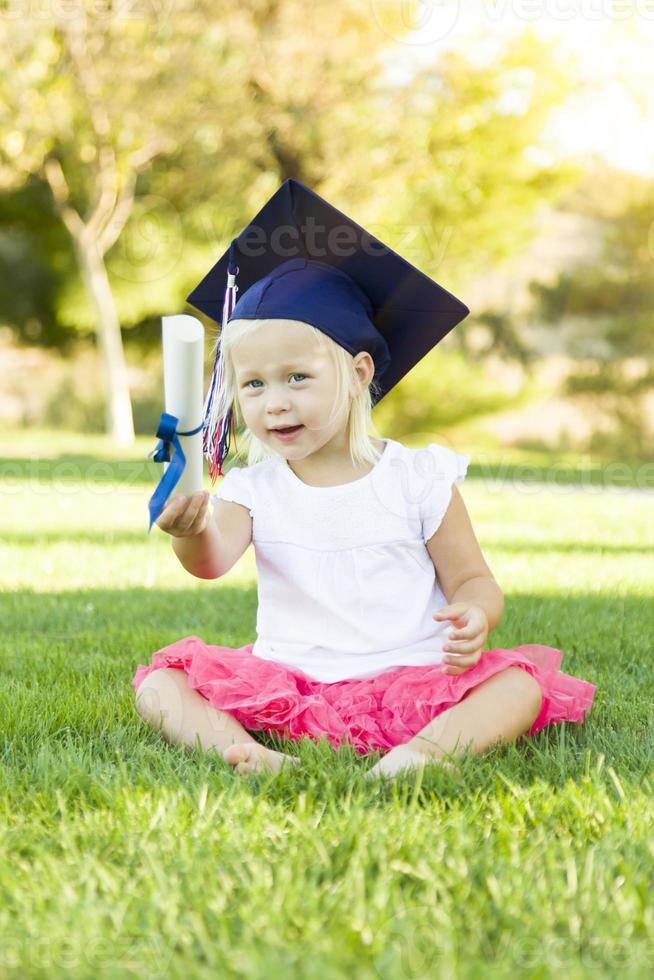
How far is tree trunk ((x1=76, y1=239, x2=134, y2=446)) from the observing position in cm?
1387

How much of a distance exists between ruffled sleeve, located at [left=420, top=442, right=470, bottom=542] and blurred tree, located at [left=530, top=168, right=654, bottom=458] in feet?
41.3

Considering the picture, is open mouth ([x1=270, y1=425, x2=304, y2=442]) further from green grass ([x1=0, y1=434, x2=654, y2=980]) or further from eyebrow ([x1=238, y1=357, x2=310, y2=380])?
green grass ([x1=0, y1=434, x2=654, y2=980])

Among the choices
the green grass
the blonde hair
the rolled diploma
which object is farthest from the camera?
the blonde hair

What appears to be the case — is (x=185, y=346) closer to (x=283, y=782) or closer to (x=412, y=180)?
(x=283, y=782)

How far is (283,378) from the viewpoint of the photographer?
2285 mm

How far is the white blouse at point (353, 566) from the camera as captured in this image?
2414 mm

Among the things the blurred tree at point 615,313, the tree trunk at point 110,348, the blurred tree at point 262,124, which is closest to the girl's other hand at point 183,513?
the blurred tree at point 262,124

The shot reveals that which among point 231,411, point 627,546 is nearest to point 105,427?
point 627,546

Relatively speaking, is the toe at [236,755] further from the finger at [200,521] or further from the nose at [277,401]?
the nose at [277,401]

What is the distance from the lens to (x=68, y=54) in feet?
41.0

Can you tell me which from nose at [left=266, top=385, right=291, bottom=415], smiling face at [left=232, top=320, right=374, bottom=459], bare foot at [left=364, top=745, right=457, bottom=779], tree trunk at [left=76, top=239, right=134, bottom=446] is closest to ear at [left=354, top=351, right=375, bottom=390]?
smiling face at [left=232, top=320, right=374, bottom=459]

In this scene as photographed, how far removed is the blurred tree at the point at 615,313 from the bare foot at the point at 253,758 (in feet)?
43.1

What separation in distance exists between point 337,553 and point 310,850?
93 centimetres

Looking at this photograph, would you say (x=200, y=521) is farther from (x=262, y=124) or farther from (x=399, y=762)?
(x=262, y=124)
